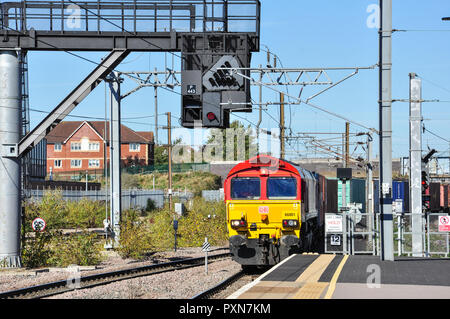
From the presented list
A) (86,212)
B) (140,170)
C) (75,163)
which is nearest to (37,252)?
(86,212)

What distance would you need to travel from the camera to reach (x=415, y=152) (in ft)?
84.8

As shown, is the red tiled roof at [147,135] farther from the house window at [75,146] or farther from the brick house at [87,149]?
the house window at [75,146]

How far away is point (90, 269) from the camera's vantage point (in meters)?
22.4

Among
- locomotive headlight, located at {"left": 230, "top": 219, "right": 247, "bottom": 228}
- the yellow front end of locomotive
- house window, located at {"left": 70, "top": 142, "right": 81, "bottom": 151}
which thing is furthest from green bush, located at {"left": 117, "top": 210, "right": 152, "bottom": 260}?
house window, located at {"left": 70, "top": 142, "right": 81, "bottom": 151}

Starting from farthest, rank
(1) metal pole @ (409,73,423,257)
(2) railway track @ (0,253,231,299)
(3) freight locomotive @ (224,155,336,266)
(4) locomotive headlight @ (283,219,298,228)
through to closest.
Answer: (1) metal pole @ (409,73,423,257) → (3) freight locomotive @ (224,155,336,266) → (4) locomotive headlight @ (283,219,298,228) → (2) railway track @ (0,253,231,299)

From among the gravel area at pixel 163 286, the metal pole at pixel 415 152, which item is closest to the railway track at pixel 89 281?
the gravel area at pixel 163 286

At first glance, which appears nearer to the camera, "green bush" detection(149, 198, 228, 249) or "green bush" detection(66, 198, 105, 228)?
"green bush" detection(149, 198, 228, 249)

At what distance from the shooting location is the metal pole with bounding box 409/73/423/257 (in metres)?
24.8

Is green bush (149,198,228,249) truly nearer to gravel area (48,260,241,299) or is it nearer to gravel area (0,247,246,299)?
gravel area (0,247,246,299)

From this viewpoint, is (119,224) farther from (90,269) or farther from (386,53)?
(386,53)

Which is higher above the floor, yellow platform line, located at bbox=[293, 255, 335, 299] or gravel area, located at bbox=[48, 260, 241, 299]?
yellow platform line, located at bbox=[293, 255, 335, 299]

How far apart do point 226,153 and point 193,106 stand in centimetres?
6423

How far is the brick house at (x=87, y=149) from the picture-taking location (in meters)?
92.4

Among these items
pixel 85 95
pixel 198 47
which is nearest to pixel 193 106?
pixel 198 47
